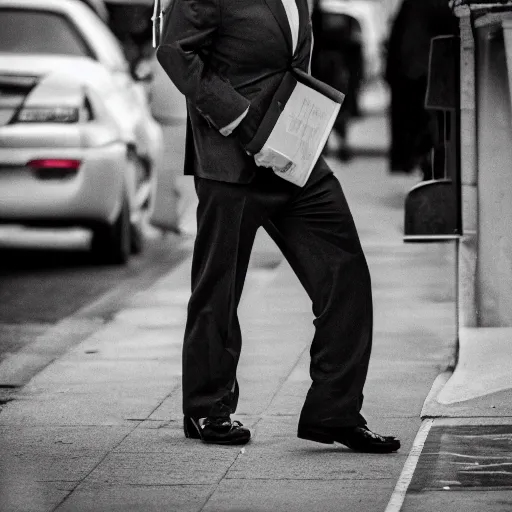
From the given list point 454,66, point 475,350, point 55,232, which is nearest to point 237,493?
point 475,350

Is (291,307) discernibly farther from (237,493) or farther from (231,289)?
(237,493)

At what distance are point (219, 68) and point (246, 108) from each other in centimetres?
20

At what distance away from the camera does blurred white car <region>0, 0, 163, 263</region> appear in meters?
10.4

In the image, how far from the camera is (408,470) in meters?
5.26

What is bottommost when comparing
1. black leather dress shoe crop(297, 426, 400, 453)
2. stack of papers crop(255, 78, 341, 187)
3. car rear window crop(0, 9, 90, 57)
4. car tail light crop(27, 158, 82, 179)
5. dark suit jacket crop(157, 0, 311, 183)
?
car tail light crop(27, 158, 82, 179)

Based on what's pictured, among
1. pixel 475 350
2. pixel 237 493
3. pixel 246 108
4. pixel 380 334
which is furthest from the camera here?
pixel 380 334

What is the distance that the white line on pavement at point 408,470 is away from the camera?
15.9 ft

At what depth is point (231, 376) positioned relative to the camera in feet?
18.8

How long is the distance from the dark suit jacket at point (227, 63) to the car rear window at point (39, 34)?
5821 millimetres

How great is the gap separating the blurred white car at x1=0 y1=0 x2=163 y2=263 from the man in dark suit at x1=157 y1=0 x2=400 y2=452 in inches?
189

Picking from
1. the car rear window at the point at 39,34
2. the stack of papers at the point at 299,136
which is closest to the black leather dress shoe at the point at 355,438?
the stack of papers at the point at 299,136

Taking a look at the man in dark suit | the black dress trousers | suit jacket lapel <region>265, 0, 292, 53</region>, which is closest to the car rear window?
the man in dark suit

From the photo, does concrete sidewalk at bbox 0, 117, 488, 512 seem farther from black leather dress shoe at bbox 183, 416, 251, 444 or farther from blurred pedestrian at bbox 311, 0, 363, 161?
blurred pedestrian at bbox 311, 0, 363, 161

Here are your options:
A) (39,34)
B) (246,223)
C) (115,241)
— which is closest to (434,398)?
A: (246,223)
